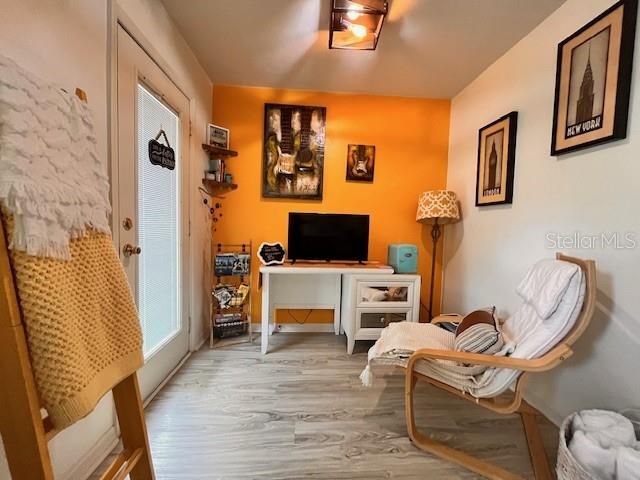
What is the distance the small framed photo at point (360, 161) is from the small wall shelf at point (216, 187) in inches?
45.6

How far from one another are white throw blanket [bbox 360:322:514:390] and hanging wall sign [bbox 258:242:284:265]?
1.16 metres

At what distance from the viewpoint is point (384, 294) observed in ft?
8.28

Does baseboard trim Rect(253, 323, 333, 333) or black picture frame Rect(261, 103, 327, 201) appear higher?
black picture frame Rect(261, 103, 327, 201)

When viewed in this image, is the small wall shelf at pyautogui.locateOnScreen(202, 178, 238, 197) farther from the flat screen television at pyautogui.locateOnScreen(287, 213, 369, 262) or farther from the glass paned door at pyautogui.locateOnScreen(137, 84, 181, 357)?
the flat screen television at pyautogui.locateOnScreen(287, 213, 369, 262)

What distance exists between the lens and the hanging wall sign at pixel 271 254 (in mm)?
2578

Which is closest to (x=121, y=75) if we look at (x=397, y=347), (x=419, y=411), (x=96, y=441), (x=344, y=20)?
(x=344, y=20)

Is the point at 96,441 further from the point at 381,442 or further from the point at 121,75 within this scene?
the point at 121,75

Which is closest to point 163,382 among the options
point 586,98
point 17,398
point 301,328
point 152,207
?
point 152,207

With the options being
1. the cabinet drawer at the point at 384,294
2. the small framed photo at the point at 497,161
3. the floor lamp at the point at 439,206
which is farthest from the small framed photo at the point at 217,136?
the small framed photo at the point at 497,161

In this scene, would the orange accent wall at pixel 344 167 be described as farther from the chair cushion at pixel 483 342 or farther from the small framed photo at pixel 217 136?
the chair cushion at pixel 483 342

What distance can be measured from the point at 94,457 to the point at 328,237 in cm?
211

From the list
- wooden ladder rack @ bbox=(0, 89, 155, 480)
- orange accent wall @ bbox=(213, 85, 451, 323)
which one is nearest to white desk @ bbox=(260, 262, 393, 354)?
orange accent wall @ bbox=(213, 85, 451, 323)

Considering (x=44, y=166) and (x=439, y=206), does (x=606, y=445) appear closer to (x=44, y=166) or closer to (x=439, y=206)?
(x=439, y=206)

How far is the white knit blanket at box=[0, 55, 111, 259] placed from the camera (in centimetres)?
66
